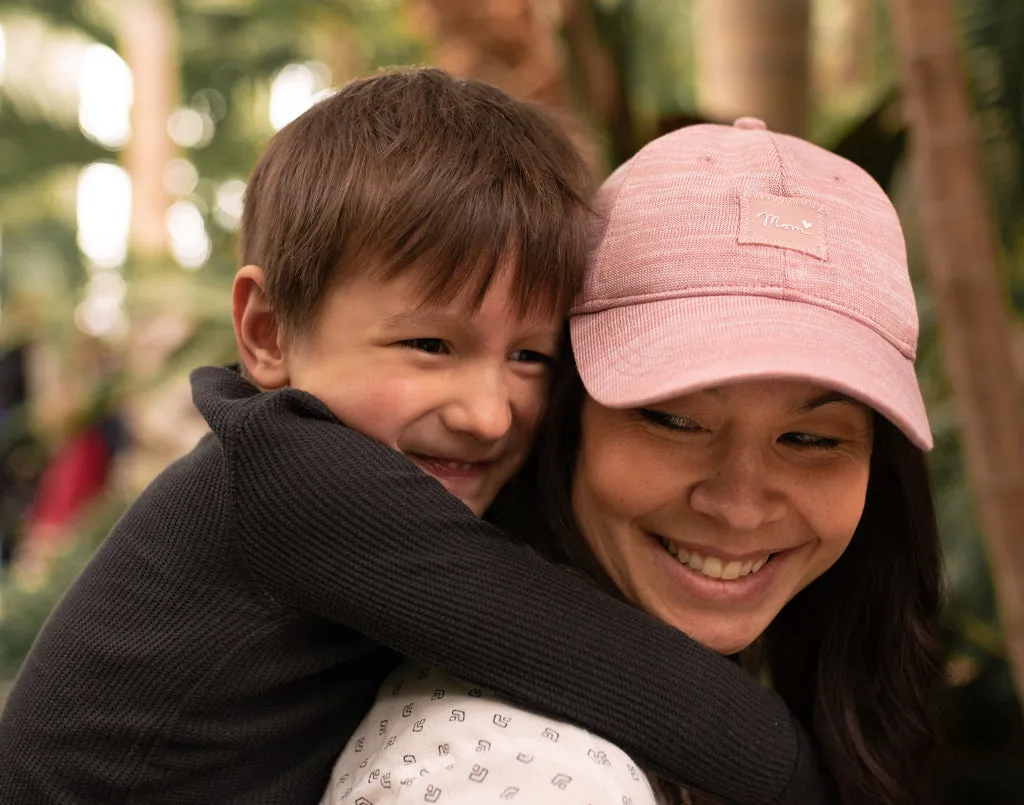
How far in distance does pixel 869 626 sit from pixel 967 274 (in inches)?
23.9

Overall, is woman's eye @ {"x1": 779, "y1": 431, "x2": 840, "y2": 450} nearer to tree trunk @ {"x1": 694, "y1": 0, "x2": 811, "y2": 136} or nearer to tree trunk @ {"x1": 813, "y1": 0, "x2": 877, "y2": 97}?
tree trunk @ {"x1": 694, "y1": 0, "x2": 811, "y2": 136}

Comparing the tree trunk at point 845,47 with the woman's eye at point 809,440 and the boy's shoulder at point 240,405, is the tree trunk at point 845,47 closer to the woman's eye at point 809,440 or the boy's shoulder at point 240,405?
the woman's eye at point 809,440

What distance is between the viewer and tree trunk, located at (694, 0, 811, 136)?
8.74ft

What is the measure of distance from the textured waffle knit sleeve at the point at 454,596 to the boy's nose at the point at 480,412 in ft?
0.37

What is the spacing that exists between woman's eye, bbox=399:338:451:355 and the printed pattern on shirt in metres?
0.37

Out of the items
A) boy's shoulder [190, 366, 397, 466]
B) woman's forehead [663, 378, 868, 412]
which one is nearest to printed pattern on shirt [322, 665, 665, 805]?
boy's shoulder [190, 366, 397, 466]

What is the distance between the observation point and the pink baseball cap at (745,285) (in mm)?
1117

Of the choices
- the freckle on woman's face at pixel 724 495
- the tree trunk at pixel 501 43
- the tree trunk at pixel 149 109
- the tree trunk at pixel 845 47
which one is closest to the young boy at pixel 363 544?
the freckle on woman's face at pixel 724 495

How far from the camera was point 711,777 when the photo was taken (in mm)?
1140

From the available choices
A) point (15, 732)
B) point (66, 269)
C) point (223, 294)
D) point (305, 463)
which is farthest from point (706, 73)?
point (66, 269)

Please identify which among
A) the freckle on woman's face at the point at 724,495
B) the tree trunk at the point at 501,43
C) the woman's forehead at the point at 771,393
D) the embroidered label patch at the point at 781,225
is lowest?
the freckle on woman's face at the point at 724,495

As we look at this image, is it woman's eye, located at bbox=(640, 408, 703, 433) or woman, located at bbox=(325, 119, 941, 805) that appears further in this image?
woman's eye, located at bbox=(640, 408, 703, 433)

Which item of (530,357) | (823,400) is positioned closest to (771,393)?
(823,400)

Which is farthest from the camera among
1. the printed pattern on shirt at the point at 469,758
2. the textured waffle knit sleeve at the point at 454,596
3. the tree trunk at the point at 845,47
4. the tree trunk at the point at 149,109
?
the tree trunk at the point at 149,109
